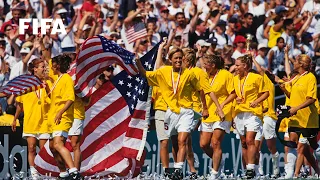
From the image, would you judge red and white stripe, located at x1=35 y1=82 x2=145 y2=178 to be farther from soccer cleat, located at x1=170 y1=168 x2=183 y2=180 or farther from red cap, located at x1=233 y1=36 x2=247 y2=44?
red cap, located at x1=233 y1=36 x2=247 y2=44

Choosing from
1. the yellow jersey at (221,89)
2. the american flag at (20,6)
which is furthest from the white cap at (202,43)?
the american flag at (20,6)

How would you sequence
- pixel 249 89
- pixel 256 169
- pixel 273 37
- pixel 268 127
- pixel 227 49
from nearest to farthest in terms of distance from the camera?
pixel 249 89
pixel 256 169
pixel 268 127
pixel 227 49
pixel 273 37

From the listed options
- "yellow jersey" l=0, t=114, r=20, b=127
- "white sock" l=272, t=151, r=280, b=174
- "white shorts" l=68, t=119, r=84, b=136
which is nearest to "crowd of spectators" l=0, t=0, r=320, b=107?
"yellow jersey" l=0, t=114, r=20, b=127

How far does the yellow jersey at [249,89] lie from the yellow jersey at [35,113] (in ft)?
11.7

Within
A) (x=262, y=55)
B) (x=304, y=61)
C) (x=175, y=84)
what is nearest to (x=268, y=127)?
(x=304, y=61)

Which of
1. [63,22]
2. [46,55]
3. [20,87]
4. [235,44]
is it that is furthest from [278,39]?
[20,87]

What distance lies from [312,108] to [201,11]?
6.22 metres

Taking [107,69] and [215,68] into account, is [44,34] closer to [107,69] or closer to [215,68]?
[107,69]

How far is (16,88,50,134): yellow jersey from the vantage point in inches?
779

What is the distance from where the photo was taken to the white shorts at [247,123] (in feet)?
66.9

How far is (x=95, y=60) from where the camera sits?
781 inches

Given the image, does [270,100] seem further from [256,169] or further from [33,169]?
[33,169]

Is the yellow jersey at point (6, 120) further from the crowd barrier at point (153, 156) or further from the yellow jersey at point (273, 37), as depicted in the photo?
the yellow jersey at point (273, 37)

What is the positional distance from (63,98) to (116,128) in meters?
2.64
